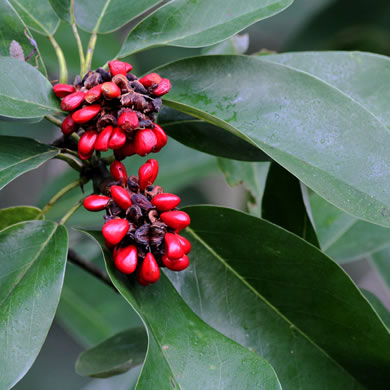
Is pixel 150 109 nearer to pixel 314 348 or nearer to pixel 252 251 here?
pixel 252 251

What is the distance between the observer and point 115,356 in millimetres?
1117

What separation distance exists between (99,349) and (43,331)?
0.39 metres

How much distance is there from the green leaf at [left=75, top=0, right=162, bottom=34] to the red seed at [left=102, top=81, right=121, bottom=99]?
259 millimetres

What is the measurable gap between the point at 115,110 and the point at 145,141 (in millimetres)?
70

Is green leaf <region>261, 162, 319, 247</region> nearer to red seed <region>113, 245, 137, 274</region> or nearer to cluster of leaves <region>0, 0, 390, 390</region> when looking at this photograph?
cluster of leaves <region>0, 0, 390, 390</region>

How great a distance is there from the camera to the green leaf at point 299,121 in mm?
831

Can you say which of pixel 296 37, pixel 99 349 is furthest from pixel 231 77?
pixel 296 37

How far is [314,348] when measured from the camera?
93cm

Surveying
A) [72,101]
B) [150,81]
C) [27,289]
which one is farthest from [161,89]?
[27,289]

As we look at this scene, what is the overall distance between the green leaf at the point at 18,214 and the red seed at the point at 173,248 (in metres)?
0.30

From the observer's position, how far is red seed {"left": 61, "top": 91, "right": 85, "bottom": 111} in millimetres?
873

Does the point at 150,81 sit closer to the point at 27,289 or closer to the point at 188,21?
the point at 188,21

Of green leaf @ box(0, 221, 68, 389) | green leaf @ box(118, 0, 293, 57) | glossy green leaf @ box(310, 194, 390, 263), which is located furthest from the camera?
glossy green leaf @ box(310, 194, 390, 263)

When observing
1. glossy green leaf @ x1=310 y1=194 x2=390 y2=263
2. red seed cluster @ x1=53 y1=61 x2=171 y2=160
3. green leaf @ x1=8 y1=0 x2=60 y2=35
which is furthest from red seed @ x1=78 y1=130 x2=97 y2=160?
glossy green leaf @ x1=310 y1=194 x2=390 y2=263
